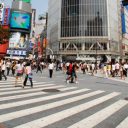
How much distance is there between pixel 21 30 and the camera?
268 ft

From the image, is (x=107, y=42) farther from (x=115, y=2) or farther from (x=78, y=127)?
(x=78, y=127)

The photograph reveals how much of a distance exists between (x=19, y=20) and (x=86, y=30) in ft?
71.3

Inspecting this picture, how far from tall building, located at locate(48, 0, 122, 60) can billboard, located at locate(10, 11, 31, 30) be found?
1090 cm

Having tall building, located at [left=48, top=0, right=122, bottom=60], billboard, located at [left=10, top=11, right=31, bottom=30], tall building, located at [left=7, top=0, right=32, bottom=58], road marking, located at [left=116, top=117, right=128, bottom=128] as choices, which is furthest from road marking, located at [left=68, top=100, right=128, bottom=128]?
billboard, located at [left=10, top=11, right=31, bottom=30]

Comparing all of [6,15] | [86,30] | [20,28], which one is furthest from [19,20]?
[86,30]

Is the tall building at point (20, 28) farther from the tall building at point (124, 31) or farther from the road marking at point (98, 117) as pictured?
the road marking at point (98, 117)

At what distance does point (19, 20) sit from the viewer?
8012cm

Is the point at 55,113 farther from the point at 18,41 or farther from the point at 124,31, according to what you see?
the point at 124,31

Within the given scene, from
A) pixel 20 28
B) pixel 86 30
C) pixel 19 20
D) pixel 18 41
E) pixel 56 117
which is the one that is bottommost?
pixel 56 117

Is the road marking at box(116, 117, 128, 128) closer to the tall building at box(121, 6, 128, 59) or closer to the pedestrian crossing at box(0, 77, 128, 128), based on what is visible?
the pedestrian crossing at box(0, 77, 128, 128)

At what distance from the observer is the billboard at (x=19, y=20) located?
79.6 m

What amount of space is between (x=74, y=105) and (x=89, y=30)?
7035 centimetres

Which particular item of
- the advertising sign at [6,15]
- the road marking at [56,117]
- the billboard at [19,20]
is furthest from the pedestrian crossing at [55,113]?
the advertising sign at [6,15]

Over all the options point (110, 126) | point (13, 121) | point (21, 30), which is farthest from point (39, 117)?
point (21, 30)
